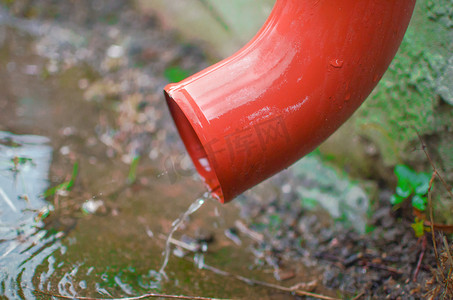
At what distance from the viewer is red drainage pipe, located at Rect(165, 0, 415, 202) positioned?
3.24 ft

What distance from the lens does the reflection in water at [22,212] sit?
1212 millimetres

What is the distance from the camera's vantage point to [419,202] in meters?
1.43

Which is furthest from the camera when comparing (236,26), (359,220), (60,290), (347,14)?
(236,26)

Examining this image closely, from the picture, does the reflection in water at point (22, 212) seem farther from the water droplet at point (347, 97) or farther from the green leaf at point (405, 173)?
the green leaf at point (405, 173)

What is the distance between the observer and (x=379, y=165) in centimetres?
173

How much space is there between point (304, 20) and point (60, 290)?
995mm

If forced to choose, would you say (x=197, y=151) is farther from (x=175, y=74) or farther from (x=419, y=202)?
(x=175, y=74)

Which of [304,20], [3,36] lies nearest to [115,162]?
[304,20]

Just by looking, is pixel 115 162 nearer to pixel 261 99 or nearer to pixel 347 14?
pixel 261 99

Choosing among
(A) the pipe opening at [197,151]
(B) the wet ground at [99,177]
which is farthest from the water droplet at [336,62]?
(B) the wet ground at [99,177]

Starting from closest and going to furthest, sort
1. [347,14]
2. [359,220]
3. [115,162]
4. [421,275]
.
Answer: [347,14], [421,275], [359,220], [115,162]

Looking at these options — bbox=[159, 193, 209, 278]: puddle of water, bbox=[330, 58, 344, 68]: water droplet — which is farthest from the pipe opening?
bbox=[330, 58, 344, 68]: water droplet

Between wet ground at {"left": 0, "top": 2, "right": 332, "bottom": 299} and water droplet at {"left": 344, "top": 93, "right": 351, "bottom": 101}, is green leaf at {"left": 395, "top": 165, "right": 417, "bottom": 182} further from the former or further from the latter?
water droplet at {"left": 344, "top": 93, "right": 351, "bottom": 101}

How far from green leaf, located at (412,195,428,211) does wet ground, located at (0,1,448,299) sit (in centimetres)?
15
